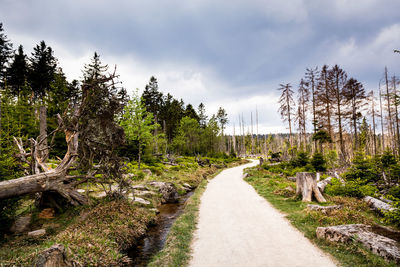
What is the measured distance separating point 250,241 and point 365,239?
113 inches

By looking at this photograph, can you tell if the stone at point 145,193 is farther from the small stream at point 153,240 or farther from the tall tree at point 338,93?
the tall tree at point 338,93

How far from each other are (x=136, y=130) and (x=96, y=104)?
12.9 metres

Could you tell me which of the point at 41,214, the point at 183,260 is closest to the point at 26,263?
the point at 183,260

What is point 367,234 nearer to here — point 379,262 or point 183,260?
point 379,262

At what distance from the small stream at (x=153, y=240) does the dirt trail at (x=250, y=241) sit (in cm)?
139

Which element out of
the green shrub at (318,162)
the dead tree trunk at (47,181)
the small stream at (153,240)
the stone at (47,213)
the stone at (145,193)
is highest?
the dead tree trunk at (47,181)

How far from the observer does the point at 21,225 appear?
618 cm

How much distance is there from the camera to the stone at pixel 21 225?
5.97m

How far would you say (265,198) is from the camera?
11047 mm

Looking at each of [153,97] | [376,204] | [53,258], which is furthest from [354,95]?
[153,97]

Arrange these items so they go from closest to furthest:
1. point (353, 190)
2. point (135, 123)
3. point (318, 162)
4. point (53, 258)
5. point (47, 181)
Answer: point (53, 258) → point (47, 181) → point (353, 190) → point (318, 162) → point (135, 123)

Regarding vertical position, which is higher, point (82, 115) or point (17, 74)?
point (17, 74)

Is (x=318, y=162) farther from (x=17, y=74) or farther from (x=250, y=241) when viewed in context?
(x=17, y=74)

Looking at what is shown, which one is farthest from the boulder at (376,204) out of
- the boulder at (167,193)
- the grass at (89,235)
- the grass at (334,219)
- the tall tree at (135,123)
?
the tall tree at (135,123)
